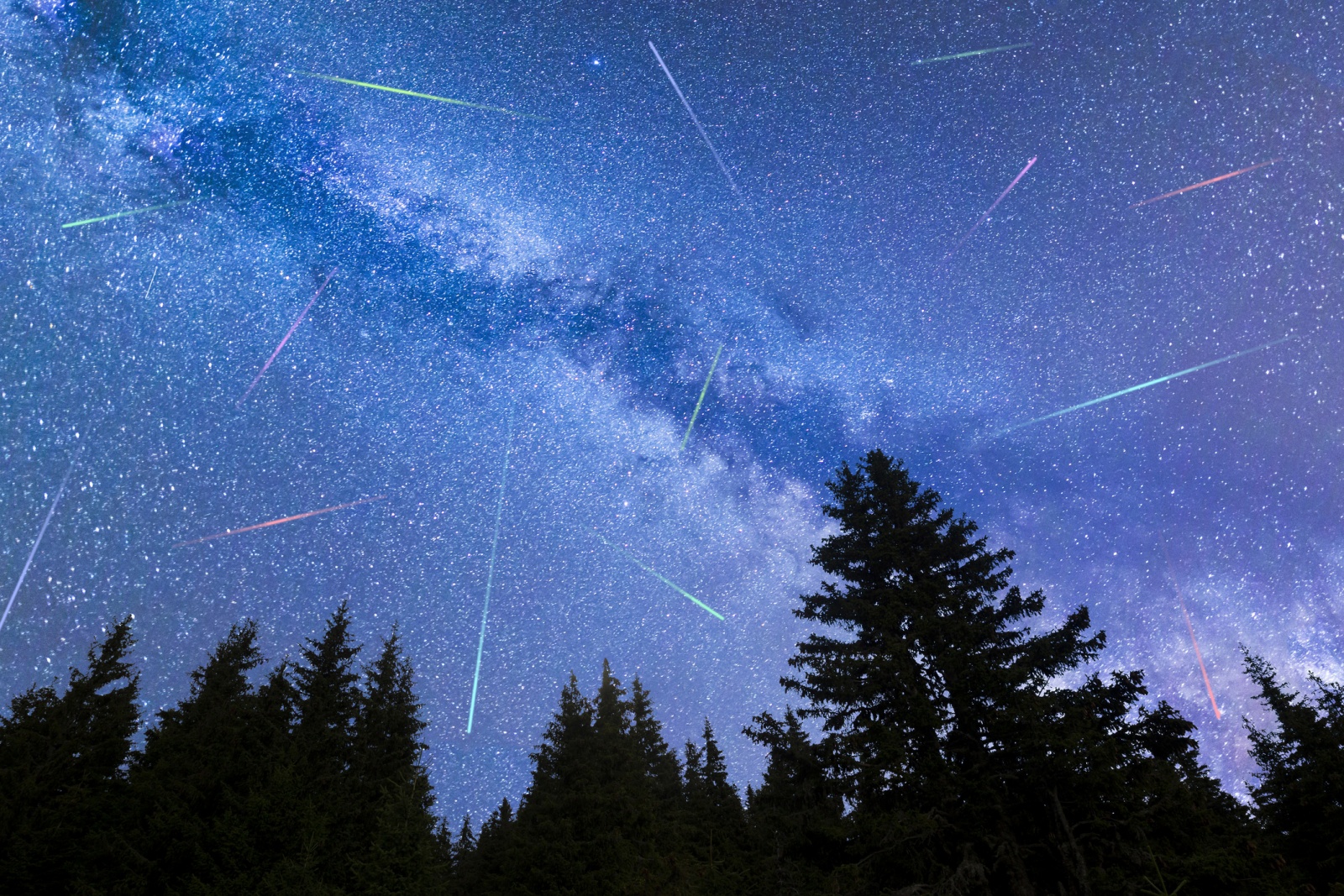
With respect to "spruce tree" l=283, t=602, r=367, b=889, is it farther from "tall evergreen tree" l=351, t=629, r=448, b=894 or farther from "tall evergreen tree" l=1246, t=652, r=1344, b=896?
"tall evergreen tree" l=1246, t=652, r=1344, b=896

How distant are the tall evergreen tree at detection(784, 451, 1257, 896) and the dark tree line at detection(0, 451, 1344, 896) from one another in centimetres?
7

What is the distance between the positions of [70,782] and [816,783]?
28.8 meters

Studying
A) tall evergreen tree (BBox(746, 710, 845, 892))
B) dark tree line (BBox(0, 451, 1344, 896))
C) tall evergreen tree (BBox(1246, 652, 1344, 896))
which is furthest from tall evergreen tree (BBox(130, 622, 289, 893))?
tall evergreen tree (BBox(1246, 652, 1344, 896))

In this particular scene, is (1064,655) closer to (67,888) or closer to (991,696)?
(991,696)

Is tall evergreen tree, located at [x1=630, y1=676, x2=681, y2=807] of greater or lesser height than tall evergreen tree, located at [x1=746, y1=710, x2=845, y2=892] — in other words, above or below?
above

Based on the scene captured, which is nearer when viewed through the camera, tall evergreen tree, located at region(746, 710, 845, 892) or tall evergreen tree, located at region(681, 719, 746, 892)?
tall evergreen tree, located at region(746, 710, 845, 892)

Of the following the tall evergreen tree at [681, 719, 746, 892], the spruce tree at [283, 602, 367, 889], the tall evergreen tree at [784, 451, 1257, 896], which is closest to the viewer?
the tall evergreen tree at [784, 451, 1257, 896]

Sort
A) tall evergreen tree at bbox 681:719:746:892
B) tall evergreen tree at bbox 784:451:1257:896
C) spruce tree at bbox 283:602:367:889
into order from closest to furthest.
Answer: tall evergreen tree at bbox 784:451:1257:896, spruce tree at bbox 283:602:367:889, tall evergreen tree at bbox 681:719:746:892

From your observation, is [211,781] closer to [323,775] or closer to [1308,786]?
[323,775]

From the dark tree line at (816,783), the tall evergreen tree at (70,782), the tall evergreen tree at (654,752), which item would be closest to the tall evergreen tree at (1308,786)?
the dark tree line at (816,783)

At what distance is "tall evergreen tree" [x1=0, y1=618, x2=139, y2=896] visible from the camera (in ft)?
63.9

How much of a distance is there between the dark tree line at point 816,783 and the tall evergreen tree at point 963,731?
→ 0.07 m

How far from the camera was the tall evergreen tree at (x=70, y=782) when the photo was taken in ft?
63.9

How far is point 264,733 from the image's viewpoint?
2486 cm
